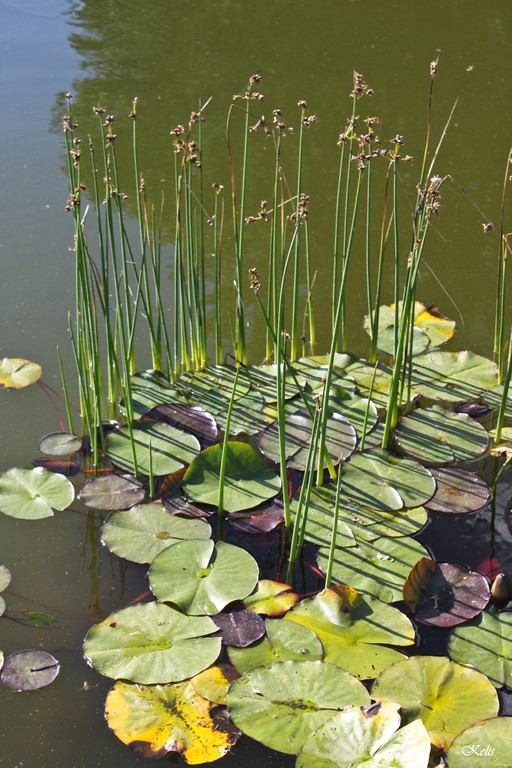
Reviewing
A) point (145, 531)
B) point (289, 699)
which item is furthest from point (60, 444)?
point (289, 699)

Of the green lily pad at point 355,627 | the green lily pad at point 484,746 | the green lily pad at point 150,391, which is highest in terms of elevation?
the green lily pad at point 150,391

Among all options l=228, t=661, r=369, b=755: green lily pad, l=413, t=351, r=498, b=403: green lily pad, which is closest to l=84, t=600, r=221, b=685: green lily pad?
l=228, t=661, r=369, b=755: green lily pad

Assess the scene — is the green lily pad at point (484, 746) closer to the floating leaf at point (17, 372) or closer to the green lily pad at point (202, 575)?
the green lily pad at point (202, 575)

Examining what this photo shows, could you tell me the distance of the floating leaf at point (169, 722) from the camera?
1.62m

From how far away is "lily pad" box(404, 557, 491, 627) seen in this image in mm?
1888

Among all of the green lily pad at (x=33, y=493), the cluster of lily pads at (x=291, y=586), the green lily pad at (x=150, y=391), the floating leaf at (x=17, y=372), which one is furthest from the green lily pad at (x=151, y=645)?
the floating leaf at (x=17, y=372)

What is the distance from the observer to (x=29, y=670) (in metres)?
1.80

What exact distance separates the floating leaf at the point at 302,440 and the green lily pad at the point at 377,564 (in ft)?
1.04

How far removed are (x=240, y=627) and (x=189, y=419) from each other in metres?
0.77

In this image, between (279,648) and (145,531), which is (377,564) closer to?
(279,648)

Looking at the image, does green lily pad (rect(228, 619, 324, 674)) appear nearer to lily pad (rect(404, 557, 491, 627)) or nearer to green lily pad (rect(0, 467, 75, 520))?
lily pad (rect(404, 557, 491, 627))

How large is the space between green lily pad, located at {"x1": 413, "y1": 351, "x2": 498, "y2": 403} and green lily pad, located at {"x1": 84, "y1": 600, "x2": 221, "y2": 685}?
113 centimetres

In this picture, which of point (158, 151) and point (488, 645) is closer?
point (488, 645)

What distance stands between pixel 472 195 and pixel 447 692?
2.64m
